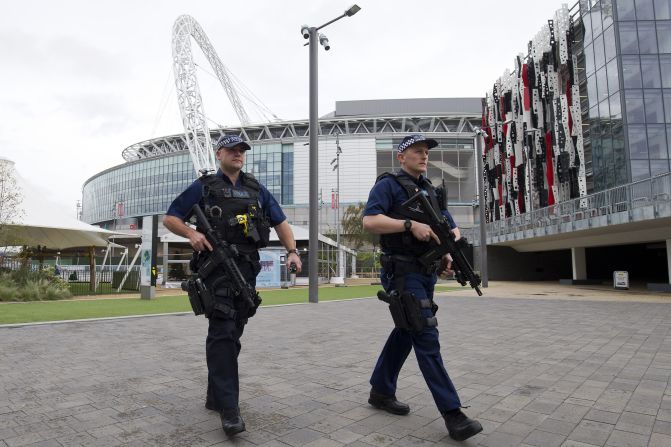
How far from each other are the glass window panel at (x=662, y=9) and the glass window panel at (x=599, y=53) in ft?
10.2

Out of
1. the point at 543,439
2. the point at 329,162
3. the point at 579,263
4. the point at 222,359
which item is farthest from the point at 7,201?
the point at 329,162

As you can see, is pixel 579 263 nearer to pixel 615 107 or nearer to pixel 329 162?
pixel 615 107

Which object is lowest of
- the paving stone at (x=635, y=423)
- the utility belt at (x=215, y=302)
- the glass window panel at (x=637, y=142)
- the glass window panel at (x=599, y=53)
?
the paving stone at (x=635, y=423)

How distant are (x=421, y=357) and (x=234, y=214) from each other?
1.57m

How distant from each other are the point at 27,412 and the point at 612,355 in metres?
5.86

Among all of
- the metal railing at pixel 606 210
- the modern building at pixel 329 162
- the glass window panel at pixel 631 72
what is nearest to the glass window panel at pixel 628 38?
the glass window panel at pixel 631 72

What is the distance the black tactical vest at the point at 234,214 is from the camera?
3.14m

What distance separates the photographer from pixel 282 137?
73.9m

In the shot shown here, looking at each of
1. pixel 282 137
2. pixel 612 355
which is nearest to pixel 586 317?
pixel 612 355

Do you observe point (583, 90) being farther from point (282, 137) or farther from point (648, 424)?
point (282, 137)

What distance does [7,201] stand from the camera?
49.9 feet

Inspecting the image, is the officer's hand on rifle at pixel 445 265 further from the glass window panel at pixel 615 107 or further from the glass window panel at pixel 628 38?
the glass window panel at pixel 628 38

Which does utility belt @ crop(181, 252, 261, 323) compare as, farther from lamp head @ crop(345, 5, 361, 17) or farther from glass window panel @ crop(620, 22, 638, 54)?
glass window panel @ crop(620, 22, 638, 54)

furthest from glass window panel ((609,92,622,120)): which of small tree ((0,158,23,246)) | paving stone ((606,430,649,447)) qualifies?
small tree ((0,158,23,246))
